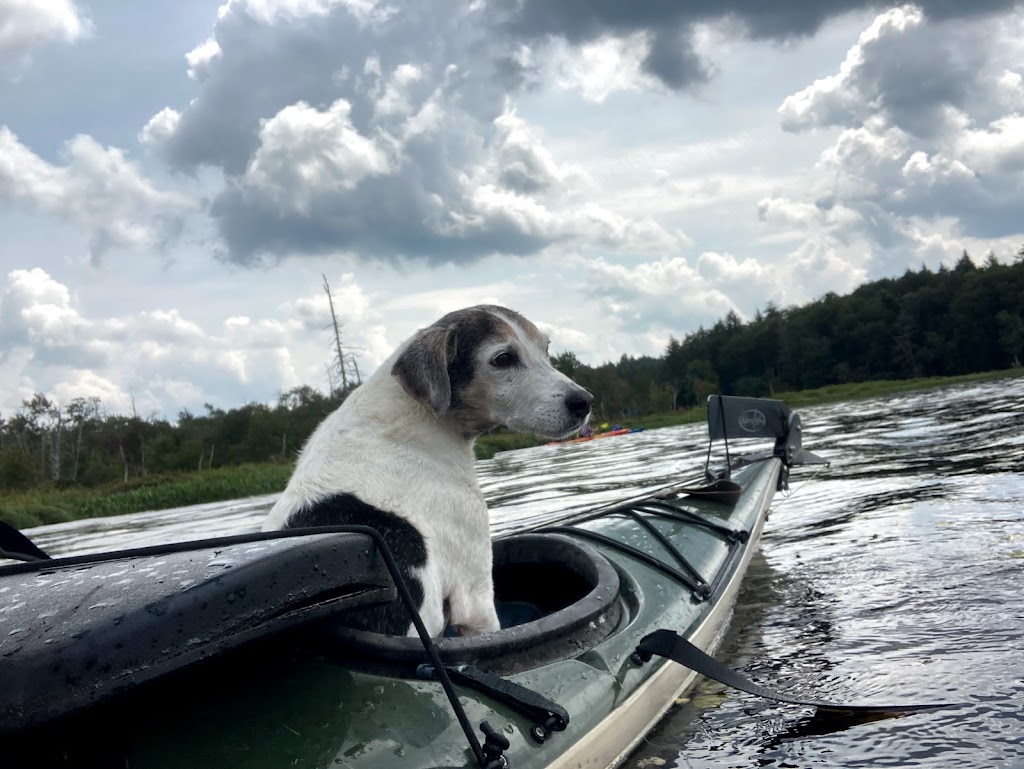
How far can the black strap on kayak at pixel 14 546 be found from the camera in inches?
108

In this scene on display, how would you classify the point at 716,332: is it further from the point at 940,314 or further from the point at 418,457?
the point at 418,457

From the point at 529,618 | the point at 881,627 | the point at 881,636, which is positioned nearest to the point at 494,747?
the point at 529,618

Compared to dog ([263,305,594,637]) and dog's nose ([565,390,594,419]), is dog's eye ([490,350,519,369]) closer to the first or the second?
dog ([263,305,594,637])

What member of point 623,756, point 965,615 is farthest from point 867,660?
point 623,756

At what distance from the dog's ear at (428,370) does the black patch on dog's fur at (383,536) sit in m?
0.57

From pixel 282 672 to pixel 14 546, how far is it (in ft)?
3.73

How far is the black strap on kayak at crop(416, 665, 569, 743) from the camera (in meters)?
2.57

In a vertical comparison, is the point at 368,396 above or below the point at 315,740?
above

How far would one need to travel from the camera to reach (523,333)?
3.80 m

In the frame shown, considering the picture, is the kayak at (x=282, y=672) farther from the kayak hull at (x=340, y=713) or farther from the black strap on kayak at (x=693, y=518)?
the black strap on kayak at (x=693, y=518)

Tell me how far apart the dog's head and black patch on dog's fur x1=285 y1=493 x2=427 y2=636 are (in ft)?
2.29

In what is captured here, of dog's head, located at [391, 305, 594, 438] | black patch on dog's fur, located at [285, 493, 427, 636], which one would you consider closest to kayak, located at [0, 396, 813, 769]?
black patch on dog's fur, located at [285, 493, 427, 636]

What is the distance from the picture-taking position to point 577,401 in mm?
3600

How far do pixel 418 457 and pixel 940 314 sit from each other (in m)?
108
